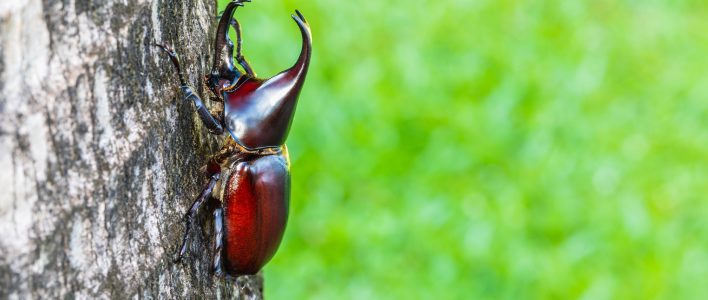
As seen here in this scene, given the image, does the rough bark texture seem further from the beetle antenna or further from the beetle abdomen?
the beetle abdomen

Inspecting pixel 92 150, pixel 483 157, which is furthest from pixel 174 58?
pixel 483 157

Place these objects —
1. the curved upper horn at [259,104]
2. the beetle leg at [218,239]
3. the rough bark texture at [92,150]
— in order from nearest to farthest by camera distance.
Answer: the rough bark texture at [92,150] < the beetle leg at [218,239] < the curved upper horn at [259,104]

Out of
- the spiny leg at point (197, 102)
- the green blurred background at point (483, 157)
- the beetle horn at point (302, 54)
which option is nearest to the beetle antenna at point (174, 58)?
the spiny leg at point (197, 102)

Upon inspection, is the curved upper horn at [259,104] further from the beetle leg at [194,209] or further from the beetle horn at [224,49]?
the beetle leg at [194,209]

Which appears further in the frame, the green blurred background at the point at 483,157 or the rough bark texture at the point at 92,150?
the green blurred background at the point at 483,157

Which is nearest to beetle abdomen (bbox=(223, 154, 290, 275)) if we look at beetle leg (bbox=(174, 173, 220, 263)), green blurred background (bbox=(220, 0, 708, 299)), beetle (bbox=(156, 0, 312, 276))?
beetle (bbox=(156, 0, 312, 276))

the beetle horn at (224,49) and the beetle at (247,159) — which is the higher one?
the beetle horn at (224,49)

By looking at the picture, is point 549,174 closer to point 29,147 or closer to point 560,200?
point 560,200
